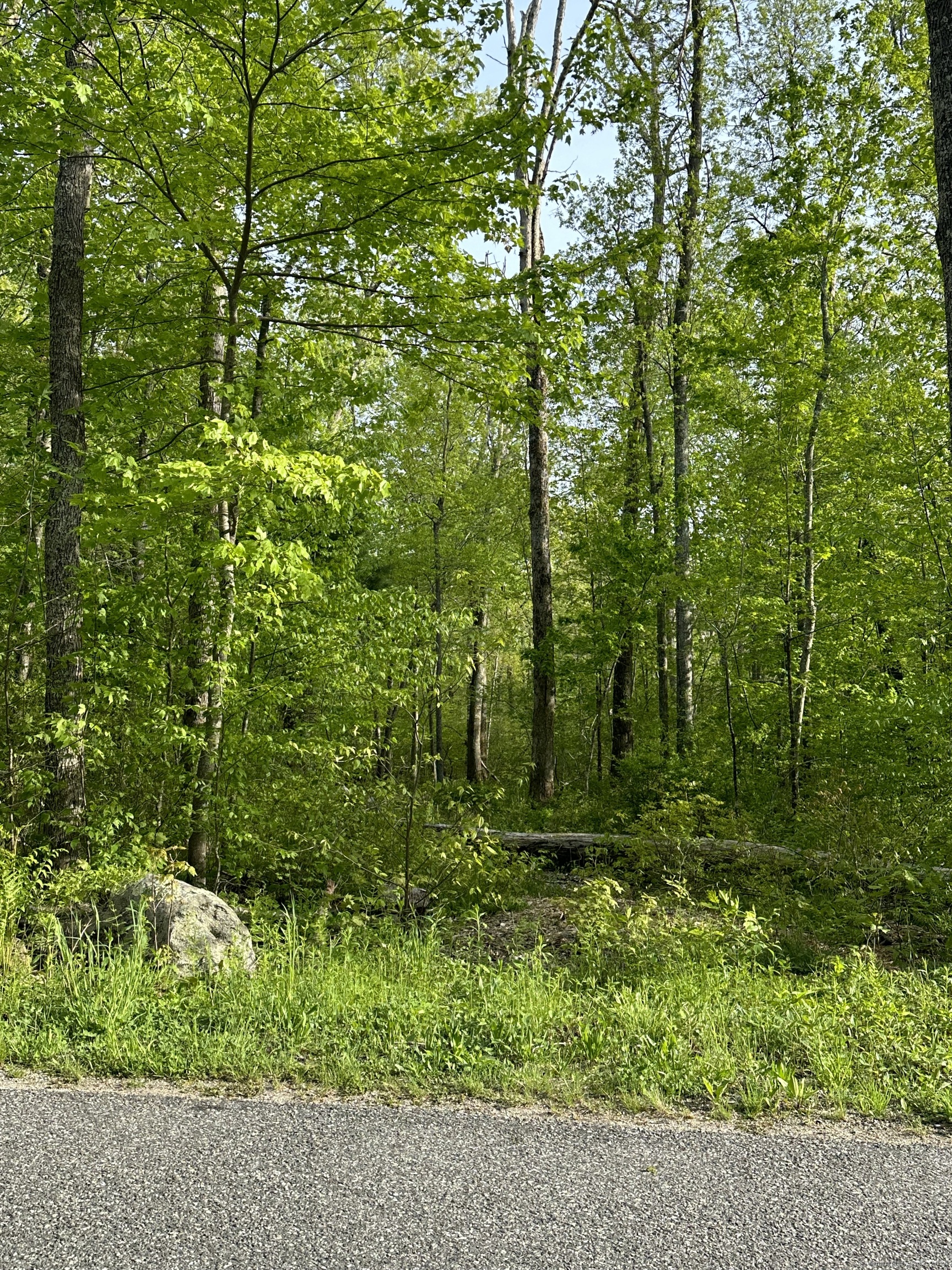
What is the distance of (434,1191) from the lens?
2969 mm

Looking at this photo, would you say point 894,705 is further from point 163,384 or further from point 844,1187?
point 163,384

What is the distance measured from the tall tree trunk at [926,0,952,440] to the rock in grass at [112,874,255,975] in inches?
236

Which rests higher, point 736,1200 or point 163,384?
point 163,384

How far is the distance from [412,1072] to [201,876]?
12.4ft

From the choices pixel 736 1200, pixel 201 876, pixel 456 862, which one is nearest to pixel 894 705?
pixel 456 862

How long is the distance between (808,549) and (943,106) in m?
6.91

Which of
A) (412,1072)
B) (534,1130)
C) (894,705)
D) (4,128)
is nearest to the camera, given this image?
(534,1130)

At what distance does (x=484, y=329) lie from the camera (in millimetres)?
→ 7242

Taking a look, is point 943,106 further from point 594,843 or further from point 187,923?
point 594,843

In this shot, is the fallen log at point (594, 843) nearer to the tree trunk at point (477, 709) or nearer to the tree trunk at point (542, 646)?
the tree trunk at point (542, 646)

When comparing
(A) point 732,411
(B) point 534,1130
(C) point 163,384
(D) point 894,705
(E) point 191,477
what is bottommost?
(B) point 534,1130

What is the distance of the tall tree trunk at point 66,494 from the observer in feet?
21.9

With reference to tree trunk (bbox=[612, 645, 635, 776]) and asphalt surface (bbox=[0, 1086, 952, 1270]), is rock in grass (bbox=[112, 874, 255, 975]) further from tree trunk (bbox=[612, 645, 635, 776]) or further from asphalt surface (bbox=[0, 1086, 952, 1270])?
tree trunk (bbox=[612, 645, 635, 776])

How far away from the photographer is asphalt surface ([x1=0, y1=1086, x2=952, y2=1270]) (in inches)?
103
